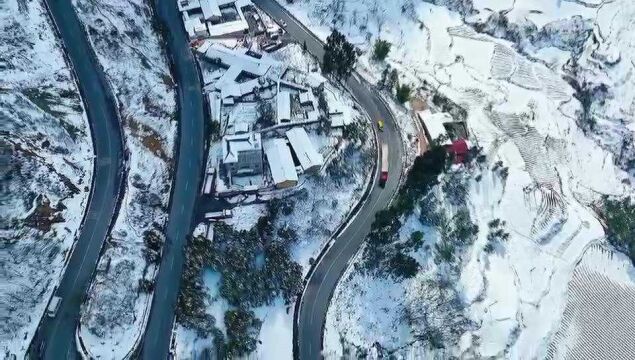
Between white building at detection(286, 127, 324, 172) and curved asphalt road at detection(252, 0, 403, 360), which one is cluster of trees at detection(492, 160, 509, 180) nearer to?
curved asphalt road at detection(252, 0, 403, 360)

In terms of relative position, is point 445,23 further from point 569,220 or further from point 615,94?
point 569,220

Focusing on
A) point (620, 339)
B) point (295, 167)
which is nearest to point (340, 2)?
point (295, 167)

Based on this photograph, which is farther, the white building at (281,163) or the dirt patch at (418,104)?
the dirt patch at (418,104)

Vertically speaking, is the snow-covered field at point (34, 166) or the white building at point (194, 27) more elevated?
the white building at point (194, 27)

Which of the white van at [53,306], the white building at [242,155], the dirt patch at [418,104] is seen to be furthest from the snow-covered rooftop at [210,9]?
the white van at [53,306]

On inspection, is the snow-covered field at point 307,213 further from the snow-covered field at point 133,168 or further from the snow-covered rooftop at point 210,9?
the snow-covered rooftop at point 210,9

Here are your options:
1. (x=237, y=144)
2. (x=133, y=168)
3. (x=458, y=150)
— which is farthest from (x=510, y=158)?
(x=133, y=168)

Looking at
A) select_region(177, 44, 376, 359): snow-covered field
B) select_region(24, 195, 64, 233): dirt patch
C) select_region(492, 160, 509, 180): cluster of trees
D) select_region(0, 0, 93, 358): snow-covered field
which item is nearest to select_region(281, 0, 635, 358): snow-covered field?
select_region(492, 160, 509, 180): cluster of trees
